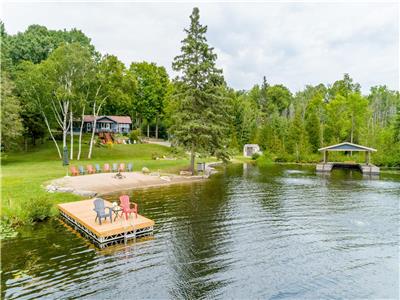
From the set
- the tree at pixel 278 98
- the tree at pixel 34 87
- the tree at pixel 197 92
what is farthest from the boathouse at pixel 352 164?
the tree at pixel 278 98

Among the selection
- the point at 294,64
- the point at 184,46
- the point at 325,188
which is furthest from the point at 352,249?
the point at 294,64

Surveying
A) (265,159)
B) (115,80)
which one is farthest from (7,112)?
(265,159)

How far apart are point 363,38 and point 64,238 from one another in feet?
111

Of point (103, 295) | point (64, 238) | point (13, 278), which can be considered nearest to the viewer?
point (103, 295)

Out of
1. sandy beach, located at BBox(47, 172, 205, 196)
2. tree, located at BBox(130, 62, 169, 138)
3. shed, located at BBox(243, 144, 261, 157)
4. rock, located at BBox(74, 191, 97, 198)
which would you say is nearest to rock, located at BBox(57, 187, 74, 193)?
sandy beach, located at BBox(47, 172, 205, 196)

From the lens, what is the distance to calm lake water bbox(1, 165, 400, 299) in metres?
7.90

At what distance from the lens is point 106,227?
1141cm

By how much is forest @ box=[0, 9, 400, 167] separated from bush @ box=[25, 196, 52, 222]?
14871mm

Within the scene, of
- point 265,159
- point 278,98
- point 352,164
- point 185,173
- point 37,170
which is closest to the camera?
point 37,170

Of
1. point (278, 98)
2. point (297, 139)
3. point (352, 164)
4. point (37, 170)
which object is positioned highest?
point (278, 98)

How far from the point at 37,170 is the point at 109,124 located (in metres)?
27.2

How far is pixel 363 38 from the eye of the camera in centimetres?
3036

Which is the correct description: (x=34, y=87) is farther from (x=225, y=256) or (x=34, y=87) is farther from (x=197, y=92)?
(x=225, y=256)

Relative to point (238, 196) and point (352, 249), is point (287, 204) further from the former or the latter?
point (352, 249)
